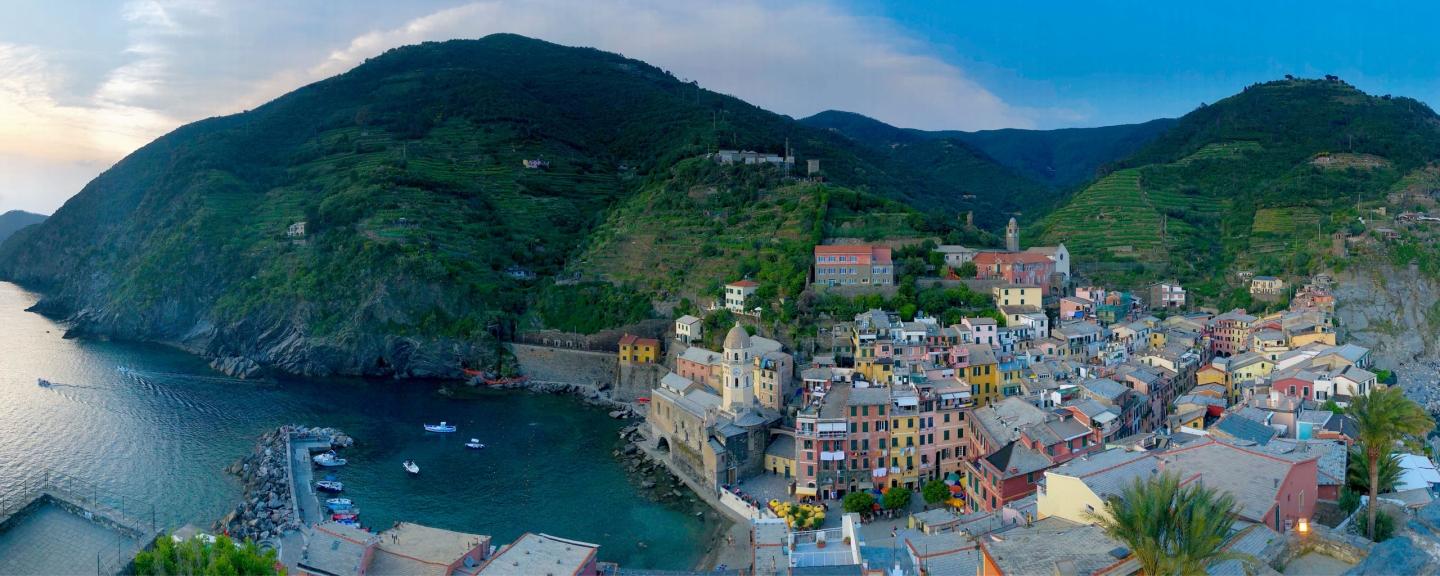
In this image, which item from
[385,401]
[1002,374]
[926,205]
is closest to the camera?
[1002,374]

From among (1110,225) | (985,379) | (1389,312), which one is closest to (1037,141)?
(1110,225)

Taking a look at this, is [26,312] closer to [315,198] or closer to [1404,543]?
[315,198]

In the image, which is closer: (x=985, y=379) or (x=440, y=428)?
(x=985, y=379)

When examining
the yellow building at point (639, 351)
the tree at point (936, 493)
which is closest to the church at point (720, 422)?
the tree at point (936, 493)

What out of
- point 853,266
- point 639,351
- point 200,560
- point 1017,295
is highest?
point 853,266

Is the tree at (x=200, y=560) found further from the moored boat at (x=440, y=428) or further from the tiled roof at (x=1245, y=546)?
the moored boat at (x=440, y=428)

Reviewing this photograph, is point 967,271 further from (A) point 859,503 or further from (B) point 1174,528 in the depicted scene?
(B) point 1174,528

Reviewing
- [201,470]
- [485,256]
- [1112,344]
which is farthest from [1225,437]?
[485,256]
